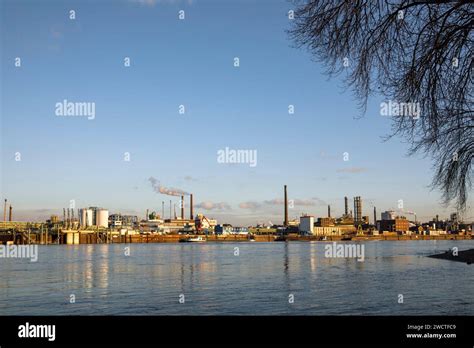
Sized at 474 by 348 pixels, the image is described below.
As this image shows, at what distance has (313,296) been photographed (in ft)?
77.1

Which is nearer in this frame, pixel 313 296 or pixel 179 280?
pixel 313 296
